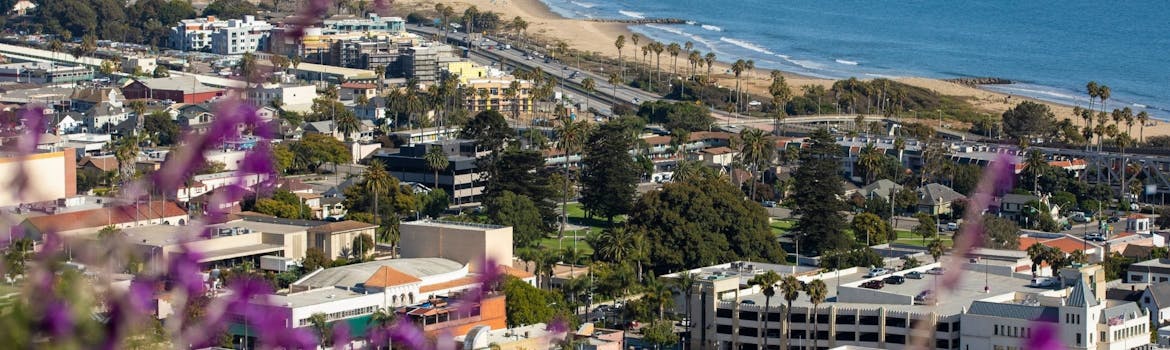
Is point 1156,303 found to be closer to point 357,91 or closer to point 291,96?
point 291,96

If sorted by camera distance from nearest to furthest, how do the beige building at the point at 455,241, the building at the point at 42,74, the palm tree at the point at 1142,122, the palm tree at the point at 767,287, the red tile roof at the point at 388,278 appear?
the palm tree at the point at 767,287, the red tile roof at the point at 388,278, the beige building at the point at 455,241, the palm tree at the point at 1142,122, the building at the point at 42,74

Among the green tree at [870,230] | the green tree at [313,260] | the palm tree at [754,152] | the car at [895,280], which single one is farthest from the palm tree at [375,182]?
the car at [895,280]

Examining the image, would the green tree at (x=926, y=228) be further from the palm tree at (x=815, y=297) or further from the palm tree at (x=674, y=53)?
the palm tree at (x=674, y=53)

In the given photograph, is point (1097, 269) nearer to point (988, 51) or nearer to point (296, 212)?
point (296, 212)

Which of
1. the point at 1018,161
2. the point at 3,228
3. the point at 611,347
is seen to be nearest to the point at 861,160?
the point at 1018,161

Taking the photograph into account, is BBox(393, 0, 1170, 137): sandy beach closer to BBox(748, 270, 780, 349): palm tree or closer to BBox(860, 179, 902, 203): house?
BBox(860, 179, 902, 203): house

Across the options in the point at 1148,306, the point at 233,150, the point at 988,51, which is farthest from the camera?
the point at 988,51

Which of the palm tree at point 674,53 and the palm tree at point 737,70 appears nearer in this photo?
the palm tree at point 737,70
